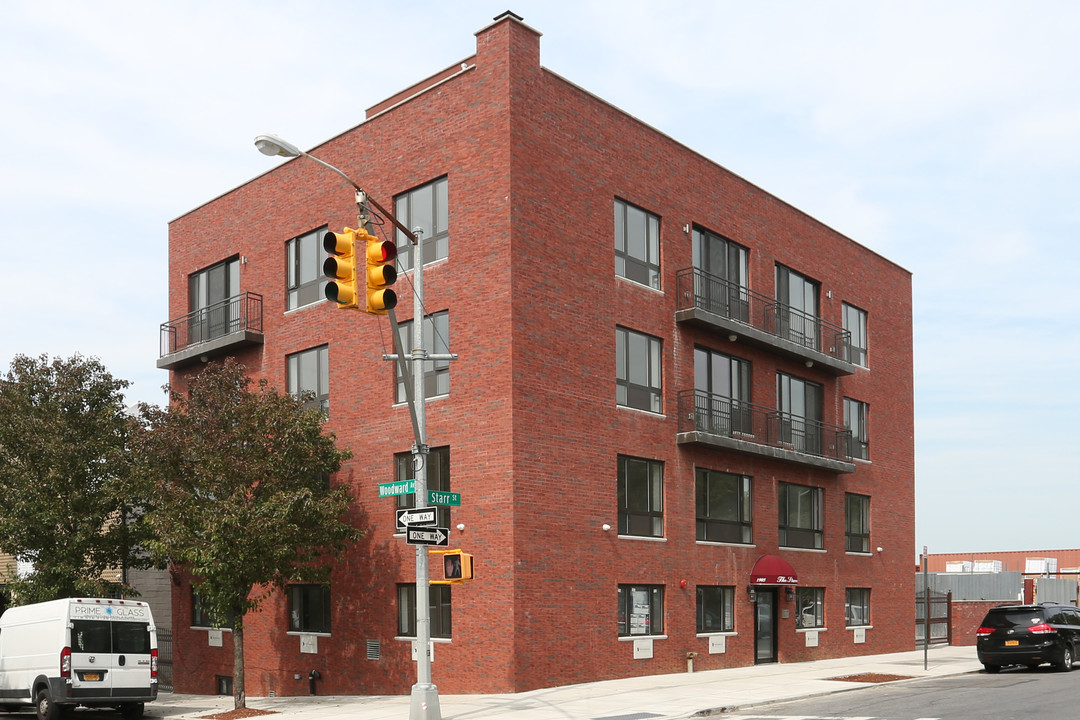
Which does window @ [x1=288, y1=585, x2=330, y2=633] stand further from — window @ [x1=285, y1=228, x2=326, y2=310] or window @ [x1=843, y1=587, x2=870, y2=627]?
window @ [x1=843, y1=587, x2=870, y2=627]

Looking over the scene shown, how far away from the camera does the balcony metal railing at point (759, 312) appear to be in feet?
96.8

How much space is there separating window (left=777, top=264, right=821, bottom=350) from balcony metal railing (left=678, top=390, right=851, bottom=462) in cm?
249

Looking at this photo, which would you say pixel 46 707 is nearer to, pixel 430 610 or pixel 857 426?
pixel 430 610

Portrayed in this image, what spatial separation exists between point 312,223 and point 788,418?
1492 centimetres

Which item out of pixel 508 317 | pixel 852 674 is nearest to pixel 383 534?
pixel 508 317

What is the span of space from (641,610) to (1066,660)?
10.1m

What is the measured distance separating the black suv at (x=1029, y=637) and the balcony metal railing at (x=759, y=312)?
32.0 ft

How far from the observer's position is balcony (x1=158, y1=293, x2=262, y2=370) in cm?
3186

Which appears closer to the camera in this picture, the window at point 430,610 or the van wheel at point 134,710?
the van wheel at point 134,710

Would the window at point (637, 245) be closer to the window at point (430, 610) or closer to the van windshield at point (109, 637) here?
the window at point (430, 610)

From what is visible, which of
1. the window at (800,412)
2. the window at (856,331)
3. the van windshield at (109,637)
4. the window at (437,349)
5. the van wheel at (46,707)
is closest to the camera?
the van wheel at (46,707)

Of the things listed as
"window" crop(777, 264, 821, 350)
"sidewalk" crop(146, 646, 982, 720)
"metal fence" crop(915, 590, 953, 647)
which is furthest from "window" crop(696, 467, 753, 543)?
"metal fence" crop(915, 590, 953, 647)

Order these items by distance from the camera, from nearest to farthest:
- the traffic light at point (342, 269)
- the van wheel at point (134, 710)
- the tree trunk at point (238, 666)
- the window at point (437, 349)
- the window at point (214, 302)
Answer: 1. the traffic light at point (342, 269)
2. the van wheel at point (134, 710)
3. the tree trunk at point (238, 666)
4. the window at point (437, 349)
5. the window at point (214, 302)

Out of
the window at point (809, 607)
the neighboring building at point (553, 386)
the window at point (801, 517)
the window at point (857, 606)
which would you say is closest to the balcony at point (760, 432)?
the neighboring building at point (553, 386)
